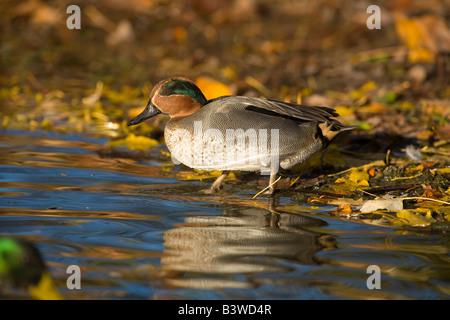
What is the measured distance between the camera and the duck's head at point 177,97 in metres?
4.64

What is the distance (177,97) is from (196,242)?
144 cm

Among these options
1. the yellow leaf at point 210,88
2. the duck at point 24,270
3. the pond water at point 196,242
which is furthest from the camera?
the yellow leaf at point 210,88

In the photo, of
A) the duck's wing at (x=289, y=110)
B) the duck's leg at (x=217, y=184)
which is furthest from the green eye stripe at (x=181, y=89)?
the duck's leg at (x=217, y=184)

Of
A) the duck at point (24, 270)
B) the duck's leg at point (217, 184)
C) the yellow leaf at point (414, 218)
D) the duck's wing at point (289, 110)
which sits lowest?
the duck at point (24, 270)

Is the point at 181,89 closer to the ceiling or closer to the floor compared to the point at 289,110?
closer to the ceiling

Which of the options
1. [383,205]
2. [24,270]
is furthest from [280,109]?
[24,270]

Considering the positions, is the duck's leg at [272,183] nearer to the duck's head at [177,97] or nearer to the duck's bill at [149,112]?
the duck's head at [177,97]

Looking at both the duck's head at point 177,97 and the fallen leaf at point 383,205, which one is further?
the duck's head at point 177,97

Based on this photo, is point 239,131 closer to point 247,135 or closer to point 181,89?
point 247,135

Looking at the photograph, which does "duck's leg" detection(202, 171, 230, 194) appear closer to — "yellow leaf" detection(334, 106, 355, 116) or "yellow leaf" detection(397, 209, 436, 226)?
"yellow leaf" detection(397, 209, 436, 226)

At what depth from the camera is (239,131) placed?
431 centimetres

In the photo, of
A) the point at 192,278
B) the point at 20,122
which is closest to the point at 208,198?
the point at 192,278

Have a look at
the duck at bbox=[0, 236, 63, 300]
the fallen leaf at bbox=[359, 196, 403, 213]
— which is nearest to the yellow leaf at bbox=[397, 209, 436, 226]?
the fallen leaf at bbox=[359, 196, 403, 213]
